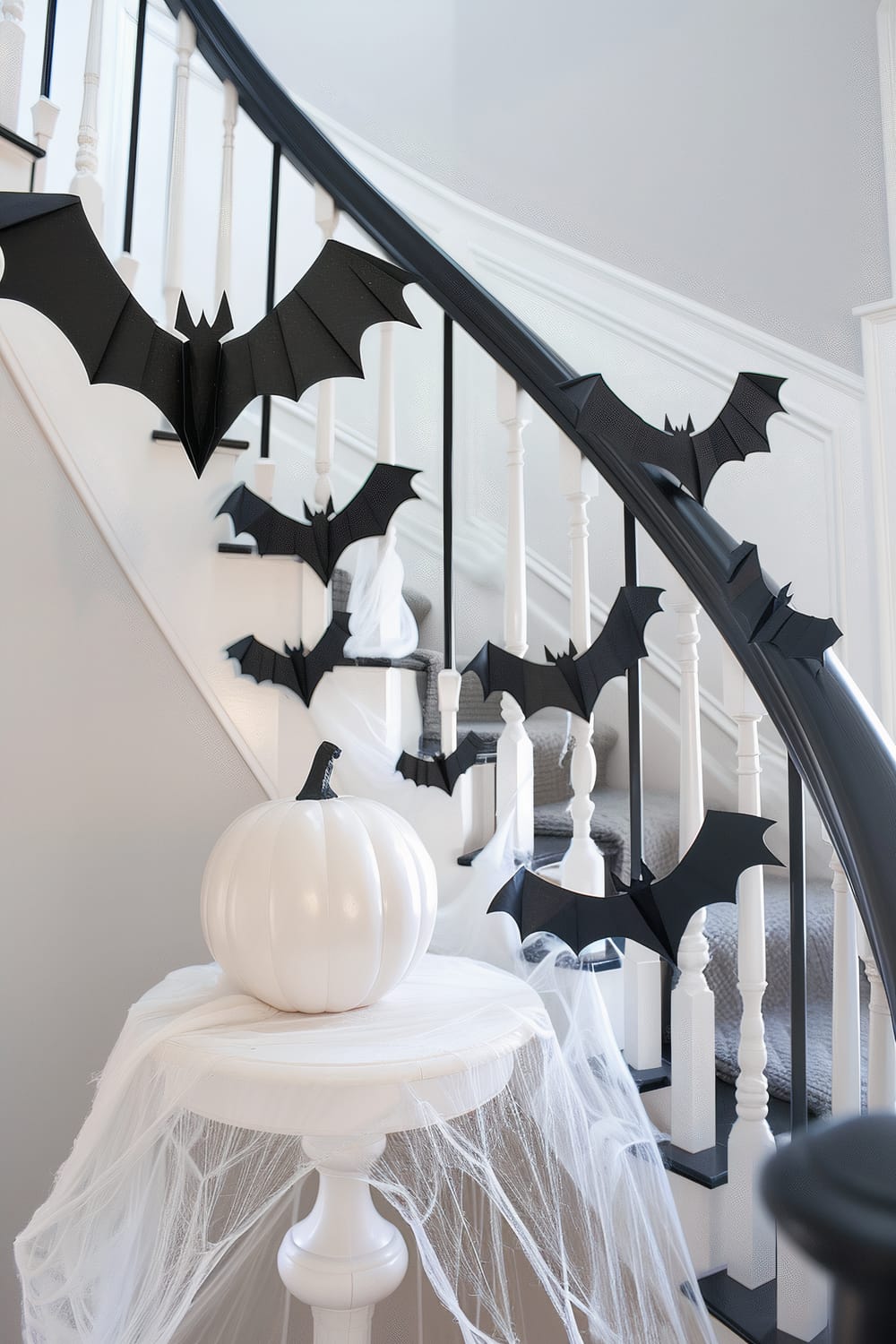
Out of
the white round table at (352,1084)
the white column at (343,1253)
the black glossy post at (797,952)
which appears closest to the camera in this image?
the white round table at (352,1084)

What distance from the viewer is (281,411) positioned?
2.74m

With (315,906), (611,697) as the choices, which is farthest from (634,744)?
(611,697)

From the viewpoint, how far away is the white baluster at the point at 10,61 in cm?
141

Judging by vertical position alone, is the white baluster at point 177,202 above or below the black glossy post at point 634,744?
above

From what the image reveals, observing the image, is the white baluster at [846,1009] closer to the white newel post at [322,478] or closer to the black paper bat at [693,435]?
the black paper bat at [693,435]

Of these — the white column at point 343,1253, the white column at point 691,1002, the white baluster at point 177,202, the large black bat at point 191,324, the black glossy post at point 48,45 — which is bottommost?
the white column at point 343,1253

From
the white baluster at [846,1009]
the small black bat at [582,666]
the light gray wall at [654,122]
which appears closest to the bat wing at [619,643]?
the small black bat at [582,666]

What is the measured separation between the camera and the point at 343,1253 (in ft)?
3.07

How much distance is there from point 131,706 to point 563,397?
2.64ft

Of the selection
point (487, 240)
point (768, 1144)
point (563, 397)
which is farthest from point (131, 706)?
point (487, 240)

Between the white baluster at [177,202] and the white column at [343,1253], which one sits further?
the white baluster at [177,202]

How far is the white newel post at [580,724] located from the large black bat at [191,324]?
11.8 inches

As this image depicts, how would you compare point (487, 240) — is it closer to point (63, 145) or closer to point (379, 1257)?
point (63, 145)

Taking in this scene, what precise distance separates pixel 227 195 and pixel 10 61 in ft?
1.23
